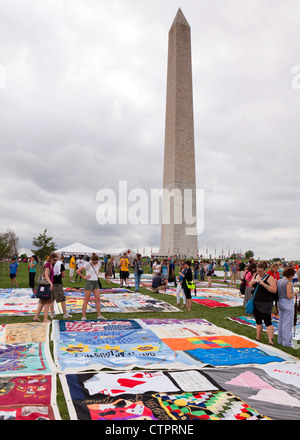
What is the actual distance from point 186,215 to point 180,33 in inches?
782

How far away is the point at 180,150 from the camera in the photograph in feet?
115

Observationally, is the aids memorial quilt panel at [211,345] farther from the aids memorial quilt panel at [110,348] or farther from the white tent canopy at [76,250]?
the white tent canopy at [76,250]

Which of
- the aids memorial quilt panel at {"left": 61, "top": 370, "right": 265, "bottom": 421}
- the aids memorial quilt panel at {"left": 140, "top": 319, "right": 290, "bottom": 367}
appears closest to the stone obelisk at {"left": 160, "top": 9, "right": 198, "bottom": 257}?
the aids memorial quilt panel at {"left": 140, "top": 319, "right": 290, "bottom": 367}

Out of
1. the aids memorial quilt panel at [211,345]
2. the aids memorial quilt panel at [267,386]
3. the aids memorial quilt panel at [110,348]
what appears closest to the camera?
the aids memorial quilt panel at [267,386]

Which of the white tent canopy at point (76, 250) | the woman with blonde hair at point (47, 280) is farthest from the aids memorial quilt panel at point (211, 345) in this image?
the white tent canopy at point (76, 250)

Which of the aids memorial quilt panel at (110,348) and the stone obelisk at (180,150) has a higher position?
the stone obelisk at (180,150)

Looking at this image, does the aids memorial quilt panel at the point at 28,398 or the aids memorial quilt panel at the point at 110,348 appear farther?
the aids memorial quilt panel at the point at 110,348

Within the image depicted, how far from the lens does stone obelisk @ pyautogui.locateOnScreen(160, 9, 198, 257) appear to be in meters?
35.0

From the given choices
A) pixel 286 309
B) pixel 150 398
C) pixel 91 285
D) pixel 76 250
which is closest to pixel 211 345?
pixel 286 309

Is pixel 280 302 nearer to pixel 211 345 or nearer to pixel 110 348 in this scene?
pixel 211 345

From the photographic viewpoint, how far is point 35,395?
3.70 metres

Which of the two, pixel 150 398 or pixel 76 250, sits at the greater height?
pixel 76 250

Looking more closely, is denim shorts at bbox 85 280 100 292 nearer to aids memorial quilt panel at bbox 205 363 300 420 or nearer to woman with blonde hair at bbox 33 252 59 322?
woman with blonde hair at bbox 33 252 59 322

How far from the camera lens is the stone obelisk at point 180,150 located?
35000mm
